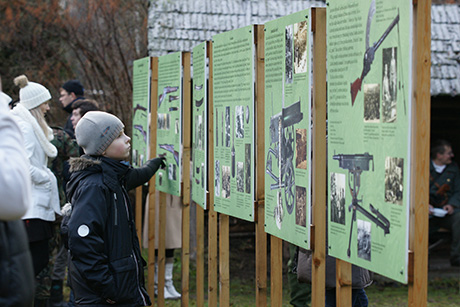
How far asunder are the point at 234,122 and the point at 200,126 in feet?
2.69

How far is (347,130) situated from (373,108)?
0.22 metres

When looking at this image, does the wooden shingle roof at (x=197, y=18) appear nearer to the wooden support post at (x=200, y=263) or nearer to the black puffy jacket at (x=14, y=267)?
the wooden support post at (x=200, y=263)

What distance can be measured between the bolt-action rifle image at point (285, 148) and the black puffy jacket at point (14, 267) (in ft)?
5.04

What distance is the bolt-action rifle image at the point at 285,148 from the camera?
346cm

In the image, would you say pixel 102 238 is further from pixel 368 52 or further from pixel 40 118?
pixel 368 52

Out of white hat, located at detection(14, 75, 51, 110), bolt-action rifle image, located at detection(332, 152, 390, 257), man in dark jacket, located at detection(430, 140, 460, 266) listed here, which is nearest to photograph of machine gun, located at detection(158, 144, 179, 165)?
white hat, located at detection(14, 75, 51, 110)

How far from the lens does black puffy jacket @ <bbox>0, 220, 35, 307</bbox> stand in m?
2.24

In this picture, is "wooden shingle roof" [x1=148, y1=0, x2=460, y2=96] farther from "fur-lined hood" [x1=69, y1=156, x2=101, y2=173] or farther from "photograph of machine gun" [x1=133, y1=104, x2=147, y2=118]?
"fur-lined hood" [x1=69, y1=156, x2=101, y2=173]

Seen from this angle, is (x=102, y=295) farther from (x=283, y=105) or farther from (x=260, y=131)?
(x=283, y=105)

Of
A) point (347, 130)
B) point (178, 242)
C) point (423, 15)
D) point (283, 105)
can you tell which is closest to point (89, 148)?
point (283, 105)

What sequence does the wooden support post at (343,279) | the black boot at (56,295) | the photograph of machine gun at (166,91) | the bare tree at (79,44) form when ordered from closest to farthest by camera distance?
the wooden support post at (343,279) < the photograph of machine gun at (166,91) < the black boot at (56,295) < the bare tree at (79,44)

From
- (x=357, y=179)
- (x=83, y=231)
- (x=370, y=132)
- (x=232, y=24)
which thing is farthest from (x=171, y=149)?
(x=232, y=24)

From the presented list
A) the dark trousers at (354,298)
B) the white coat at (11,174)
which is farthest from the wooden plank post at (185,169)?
the white coat at (11,174)

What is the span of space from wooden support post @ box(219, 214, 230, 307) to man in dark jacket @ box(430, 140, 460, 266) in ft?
16.7
